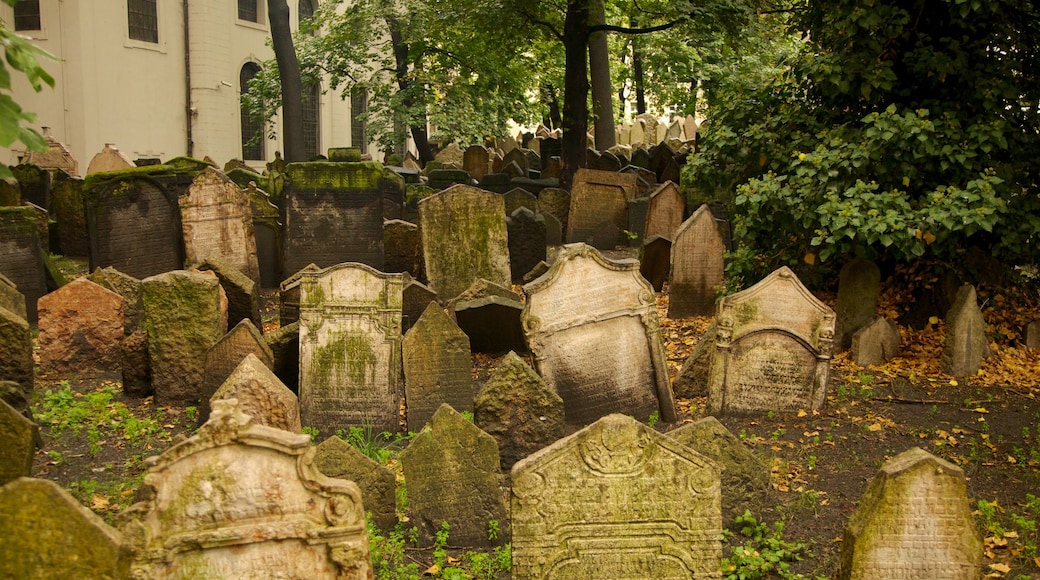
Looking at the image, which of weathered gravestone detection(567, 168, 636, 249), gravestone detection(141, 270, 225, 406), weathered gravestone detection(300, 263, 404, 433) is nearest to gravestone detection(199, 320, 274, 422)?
weathered gravestone detection(300, 263, 404, 433)

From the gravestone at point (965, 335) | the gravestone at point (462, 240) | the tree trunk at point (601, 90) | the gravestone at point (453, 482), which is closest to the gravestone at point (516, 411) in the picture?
the gravestone at point (453, 482)

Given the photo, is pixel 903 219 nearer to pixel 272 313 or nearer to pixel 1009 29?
pixel 1009 29

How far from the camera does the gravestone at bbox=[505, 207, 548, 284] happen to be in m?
13.3

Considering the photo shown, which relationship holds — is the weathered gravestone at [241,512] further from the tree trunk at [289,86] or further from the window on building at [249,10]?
the window on building at [249,10]

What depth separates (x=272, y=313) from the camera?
12352 mm

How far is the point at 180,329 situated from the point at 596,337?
3.32 m

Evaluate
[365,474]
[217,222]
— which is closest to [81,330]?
[217,222]

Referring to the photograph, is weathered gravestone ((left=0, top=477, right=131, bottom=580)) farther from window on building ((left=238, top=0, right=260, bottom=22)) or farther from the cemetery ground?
window on building ((left=238, top=0, right=260, bottom=22))

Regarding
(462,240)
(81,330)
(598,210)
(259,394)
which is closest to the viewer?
(259,394)

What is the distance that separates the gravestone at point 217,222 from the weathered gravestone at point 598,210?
→ 16.3 feet

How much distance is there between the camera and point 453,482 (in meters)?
6.29

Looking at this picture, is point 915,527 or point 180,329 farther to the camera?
point 180,329

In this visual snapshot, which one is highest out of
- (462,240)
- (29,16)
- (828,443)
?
(29,16)

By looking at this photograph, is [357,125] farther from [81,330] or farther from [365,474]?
[365,474]
